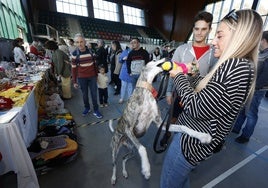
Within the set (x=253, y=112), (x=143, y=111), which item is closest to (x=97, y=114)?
(x=143, y=111)

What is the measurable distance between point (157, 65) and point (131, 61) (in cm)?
252

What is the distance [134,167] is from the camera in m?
2.34

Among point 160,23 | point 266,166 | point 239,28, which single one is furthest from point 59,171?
point 160,23

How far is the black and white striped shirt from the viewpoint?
77cm

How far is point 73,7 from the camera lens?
18.9 meters

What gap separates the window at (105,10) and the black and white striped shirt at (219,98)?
72.2 ft

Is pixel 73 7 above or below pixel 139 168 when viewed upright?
above

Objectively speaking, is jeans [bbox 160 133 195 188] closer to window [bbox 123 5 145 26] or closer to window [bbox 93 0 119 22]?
window [bbox 93 0 119 22]

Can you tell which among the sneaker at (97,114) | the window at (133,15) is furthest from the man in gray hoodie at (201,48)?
the window at (133,15)

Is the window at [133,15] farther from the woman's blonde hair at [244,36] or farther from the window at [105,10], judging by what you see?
the woman's blonde hair at [244,36]

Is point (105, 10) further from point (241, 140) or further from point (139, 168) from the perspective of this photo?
point (139, 168)

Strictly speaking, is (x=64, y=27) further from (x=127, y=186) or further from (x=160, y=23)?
(x=127, y=186)

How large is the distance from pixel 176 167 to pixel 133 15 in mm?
23670

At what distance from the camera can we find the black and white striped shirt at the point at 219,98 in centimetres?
77
